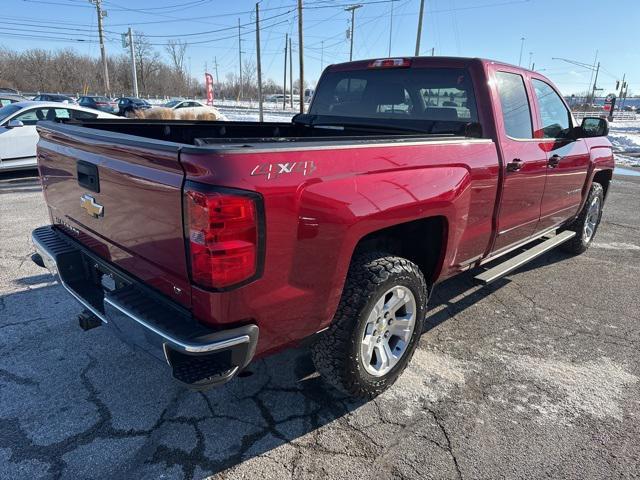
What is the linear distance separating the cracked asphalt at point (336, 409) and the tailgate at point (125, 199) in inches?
28.5

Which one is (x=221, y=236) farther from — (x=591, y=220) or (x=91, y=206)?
(x=591, y=220)

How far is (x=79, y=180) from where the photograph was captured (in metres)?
2.54

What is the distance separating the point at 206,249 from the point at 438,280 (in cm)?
186

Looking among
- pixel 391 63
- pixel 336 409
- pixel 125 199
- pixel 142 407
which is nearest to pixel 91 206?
pixel 125 199

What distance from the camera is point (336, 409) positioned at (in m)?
2.65

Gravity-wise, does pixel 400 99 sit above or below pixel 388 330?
above

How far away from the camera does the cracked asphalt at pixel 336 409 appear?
Result: 2.23m

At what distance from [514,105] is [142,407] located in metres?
3.48

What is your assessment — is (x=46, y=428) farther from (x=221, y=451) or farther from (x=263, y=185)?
(x=263, y=185)

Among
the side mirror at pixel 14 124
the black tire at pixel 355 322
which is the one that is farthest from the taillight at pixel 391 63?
the side mirror at pixel 14 124

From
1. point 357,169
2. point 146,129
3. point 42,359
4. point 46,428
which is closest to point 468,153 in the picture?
point 357,169

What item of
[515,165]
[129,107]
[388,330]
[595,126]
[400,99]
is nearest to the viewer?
[388,330]

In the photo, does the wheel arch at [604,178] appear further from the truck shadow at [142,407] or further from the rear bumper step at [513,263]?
the truck shadow at [142,407]

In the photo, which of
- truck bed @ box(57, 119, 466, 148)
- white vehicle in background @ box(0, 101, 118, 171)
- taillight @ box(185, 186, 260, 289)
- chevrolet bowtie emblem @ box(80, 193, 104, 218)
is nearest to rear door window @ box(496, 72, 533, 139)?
truck bed @ box(57, 119, 466, 148)
